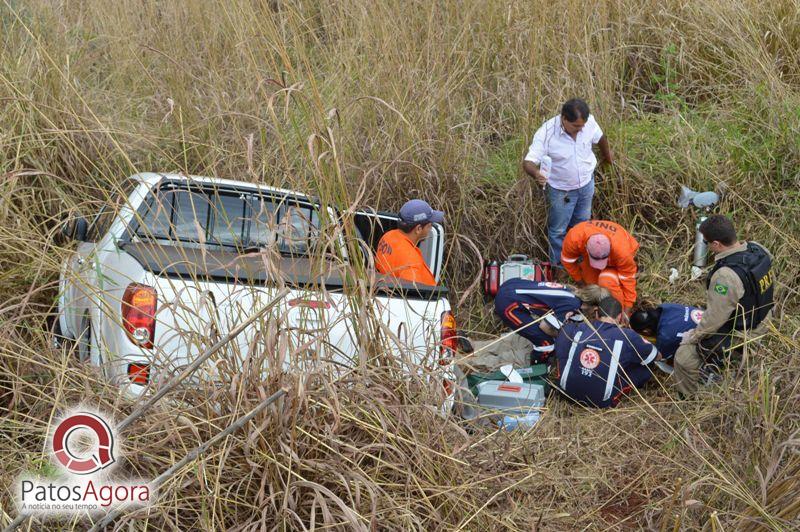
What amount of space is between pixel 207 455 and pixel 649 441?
2600mm

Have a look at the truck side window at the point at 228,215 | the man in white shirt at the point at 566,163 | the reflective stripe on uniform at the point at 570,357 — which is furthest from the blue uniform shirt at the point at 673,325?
the truck side window at the point at 228,215

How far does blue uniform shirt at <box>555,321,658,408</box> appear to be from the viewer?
5.11 metres

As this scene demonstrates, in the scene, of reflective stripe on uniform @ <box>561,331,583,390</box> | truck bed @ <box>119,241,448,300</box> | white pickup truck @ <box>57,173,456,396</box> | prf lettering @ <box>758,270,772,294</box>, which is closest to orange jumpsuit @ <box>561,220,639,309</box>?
reflective stripe on uniform @ <box>561,331,583,390</box>

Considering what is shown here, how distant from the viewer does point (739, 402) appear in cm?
390

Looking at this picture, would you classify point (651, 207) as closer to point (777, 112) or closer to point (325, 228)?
point (777, 112)

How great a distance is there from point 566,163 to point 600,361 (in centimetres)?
209

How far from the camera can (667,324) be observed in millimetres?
5648

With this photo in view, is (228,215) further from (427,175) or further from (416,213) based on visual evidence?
(427,175)

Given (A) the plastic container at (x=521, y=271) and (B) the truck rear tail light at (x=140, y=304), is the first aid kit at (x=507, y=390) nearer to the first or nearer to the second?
(A) the plastic container at (x=521, y=271)

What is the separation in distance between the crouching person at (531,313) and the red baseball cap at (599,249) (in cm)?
20

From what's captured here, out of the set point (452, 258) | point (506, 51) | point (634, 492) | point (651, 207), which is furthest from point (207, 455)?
point (506, 51)

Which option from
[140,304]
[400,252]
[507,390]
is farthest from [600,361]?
[140,304]

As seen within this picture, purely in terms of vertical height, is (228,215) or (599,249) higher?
(228,215)

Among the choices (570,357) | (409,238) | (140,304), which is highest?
(140,304)
